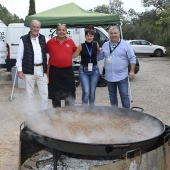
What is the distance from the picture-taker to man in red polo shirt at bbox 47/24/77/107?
198 inches

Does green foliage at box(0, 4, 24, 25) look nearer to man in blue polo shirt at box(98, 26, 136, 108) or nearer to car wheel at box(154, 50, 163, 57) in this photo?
car wheel at box(154, 50, 163, 57)

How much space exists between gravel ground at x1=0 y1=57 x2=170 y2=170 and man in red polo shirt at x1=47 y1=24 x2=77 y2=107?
633mm

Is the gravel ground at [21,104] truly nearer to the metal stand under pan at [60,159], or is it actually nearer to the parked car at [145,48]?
the metal stand under pan at [60,159]

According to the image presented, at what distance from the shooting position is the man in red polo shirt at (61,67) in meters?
5.02

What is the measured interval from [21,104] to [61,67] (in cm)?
259

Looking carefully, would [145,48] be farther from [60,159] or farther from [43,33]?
[60,159]

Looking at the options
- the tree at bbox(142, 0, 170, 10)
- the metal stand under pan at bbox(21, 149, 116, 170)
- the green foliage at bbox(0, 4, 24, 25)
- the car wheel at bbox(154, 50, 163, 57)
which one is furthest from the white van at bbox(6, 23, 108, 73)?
the green foliage at bbox(0, 4, 24, 25)

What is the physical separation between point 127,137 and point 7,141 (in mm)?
2395

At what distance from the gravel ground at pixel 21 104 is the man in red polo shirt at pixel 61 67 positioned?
2.08 ft

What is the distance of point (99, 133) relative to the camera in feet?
10.6

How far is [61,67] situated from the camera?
16.8ft


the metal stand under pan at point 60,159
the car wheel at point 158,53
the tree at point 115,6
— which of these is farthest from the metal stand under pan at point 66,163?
the tree at point 115,6

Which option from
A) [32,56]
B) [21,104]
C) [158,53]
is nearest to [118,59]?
[32,56]

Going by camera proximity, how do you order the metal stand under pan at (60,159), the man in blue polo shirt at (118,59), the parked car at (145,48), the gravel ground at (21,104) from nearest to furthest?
the metal stand under pan at (60,159) < the gravel ground at (21,104) < the man in blue polo shirt at (118,59) < the parked car at (145,48)
